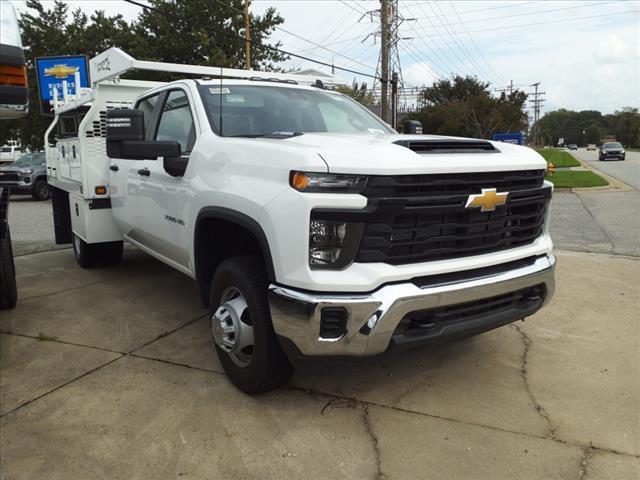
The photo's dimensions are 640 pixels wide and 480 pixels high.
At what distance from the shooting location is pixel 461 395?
3.27 metres

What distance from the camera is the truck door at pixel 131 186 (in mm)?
4668

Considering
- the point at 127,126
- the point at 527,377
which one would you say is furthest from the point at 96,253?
the point at 527,377

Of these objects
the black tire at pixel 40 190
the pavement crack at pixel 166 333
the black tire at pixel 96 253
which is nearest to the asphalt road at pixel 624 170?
the black tire at pixel 96 253

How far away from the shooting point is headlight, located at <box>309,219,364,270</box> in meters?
2.59

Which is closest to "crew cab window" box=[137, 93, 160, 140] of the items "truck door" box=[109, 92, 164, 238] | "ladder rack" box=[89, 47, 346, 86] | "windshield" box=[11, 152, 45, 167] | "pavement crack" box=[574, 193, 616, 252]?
"truck door" box=[109, 92, 164, 238]

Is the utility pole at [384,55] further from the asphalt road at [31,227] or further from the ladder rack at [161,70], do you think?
the ladder rack at [161,70]

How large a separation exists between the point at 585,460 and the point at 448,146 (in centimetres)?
177

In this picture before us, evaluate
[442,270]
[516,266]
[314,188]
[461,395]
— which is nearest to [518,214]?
[516,266]

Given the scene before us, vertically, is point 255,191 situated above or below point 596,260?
above

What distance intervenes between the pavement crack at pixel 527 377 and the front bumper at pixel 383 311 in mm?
611

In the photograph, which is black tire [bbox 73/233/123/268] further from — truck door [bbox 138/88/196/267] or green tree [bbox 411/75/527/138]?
green tree [bbox 411/75/527/138]

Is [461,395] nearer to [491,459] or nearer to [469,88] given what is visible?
[491,459]

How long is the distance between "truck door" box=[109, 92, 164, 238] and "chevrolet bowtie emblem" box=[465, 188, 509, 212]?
114 inches

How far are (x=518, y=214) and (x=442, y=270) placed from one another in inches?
29.9
